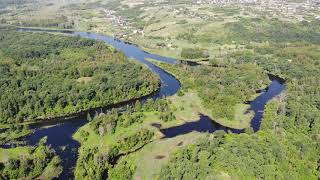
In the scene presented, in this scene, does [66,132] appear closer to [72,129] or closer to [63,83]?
[72,129]

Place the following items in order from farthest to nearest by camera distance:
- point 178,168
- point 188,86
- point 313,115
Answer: point 188,86 < point 313,115 < point 178,168

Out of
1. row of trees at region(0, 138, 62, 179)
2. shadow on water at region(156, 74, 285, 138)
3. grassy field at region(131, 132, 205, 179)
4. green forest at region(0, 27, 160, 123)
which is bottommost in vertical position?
shadow on water at region(156, 74, 285, 138)

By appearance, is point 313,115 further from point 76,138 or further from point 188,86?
point 76,138

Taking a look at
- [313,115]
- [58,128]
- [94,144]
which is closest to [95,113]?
[58,128]

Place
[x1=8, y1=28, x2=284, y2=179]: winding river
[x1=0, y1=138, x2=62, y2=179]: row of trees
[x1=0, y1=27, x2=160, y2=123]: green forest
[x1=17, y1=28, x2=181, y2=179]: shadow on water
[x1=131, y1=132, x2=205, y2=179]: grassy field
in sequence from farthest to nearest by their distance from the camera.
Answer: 1. [x1=0, y1=27, x2=160, y2=123]: green forest
2. [x1=8, y1=28, x2=284, y2=179]: winding river
3. [x1=17, y1=28, x2=181, y2=179]: shadow on water
4. [x1=131, y1=132, x2=205, y2=179]: grassy field
5. [x1=0, y1=138, x2=62, y2=179]: row of trees

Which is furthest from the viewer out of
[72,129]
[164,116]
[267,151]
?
[164,116]

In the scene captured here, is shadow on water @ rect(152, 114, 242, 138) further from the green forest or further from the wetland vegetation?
the green forest

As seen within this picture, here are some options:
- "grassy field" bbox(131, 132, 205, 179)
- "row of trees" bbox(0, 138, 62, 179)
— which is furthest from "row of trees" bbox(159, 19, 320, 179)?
"row of trees" bbox(0, 138, 62, 179)

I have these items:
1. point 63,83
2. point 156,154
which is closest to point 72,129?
point 156,154
